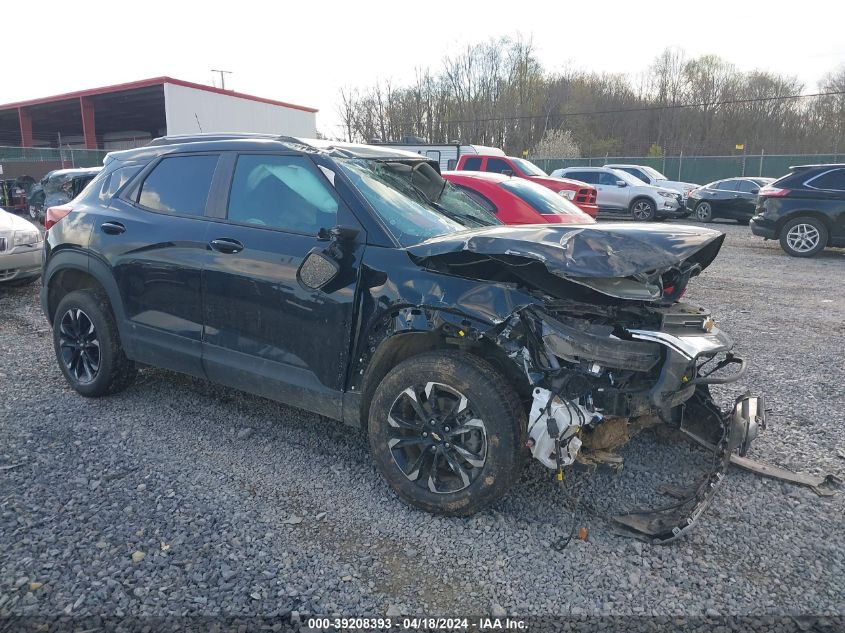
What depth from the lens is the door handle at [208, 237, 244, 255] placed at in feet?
12.4

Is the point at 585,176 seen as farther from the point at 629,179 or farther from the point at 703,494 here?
the point at 703,494

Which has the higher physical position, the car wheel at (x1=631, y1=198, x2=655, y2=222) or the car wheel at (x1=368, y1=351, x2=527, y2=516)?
the car wheel at (x1=631, y1=198, x2=655, y2=222)

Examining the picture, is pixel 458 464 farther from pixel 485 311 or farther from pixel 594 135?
pixel 594 135

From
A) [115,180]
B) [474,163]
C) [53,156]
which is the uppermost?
[53,156]

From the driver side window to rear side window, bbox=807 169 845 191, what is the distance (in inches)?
461

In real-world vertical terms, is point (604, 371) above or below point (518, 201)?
below

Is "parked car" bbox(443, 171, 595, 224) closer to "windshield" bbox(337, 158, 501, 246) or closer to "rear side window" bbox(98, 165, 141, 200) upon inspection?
"windshield" bbox(337, 158, 501, 246)

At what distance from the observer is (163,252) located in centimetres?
415

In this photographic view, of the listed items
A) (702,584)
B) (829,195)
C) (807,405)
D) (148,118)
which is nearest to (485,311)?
(702,584)

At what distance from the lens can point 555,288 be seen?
308 centimetres

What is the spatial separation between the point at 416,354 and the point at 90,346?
2.77 m

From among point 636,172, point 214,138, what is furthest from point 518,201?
point 636,172

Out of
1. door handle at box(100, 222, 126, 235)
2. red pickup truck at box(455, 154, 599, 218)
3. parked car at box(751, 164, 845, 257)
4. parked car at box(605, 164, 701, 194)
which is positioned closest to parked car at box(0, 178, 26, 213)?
red pickup truck at box(455, 154, 599, 218)

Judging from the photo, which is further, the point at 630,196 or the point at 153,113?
the point at 153,113
